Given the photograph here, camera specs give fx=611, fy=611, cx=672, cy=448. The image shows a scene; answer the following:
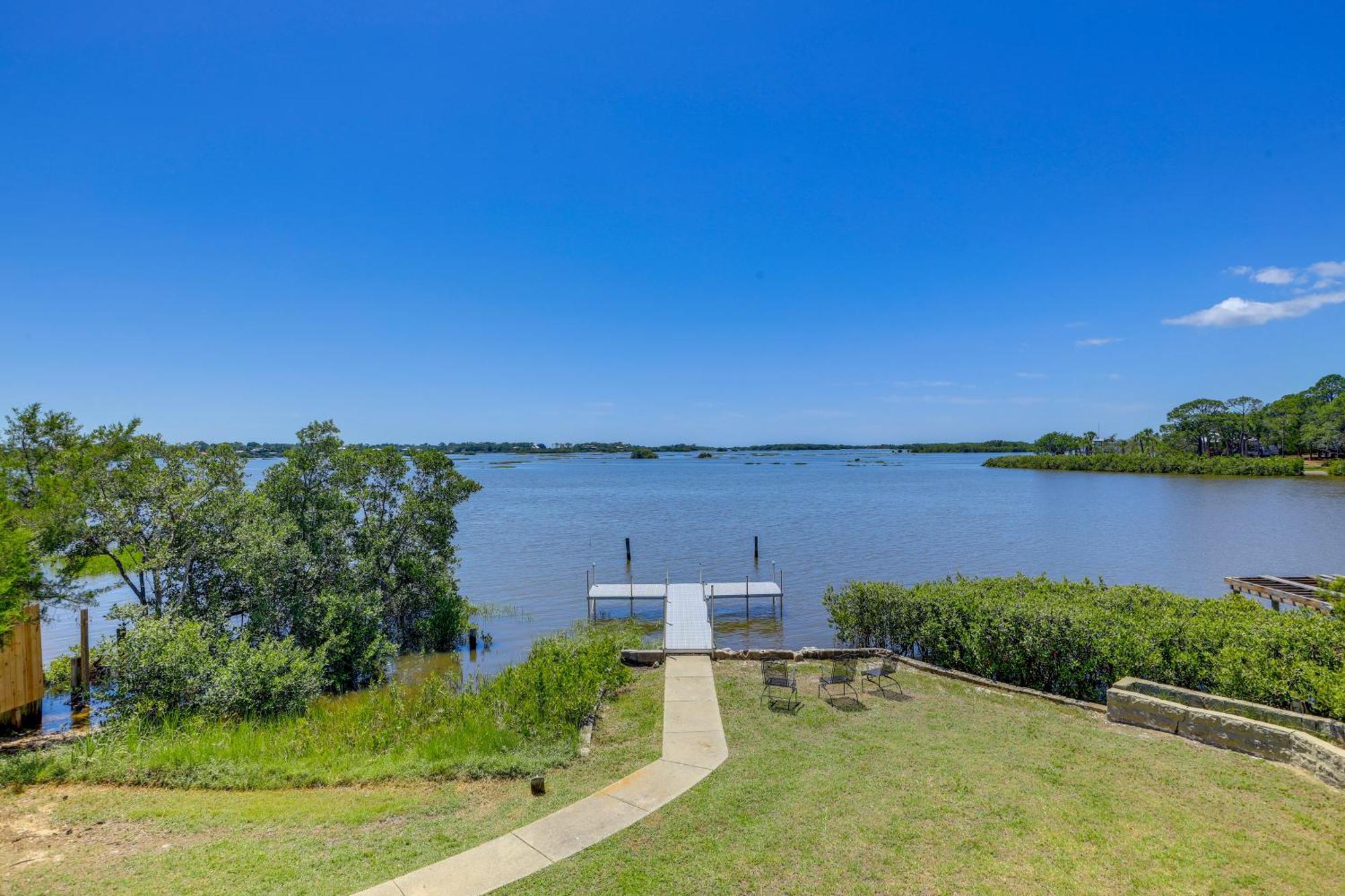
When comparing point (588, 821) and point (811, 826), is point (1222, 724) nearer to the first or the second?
point (811, 826)

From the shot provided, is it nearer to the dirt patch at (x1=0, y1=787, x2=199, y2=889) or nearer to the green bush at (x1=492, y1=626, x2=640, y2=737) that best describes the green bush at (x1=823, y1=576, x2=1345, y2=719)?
the green bush at (x1=492, y1=626, x2=640, y2=737)

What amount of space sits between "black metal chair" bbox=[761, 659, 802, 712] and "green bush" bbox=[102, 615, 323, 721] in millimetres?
9749

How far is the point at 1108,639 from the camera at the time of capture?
454 inches

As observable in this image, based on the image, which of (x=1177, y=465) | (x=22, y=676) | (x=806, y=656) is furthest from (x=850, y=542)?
(x=1177, y=465)

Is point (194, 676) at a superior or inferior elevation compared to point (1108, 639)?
inferior

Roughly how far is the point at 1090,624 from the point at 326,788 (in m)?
13.4

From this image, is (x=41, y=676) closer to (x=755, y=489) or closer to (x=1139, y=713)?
(x=1139, y=713)

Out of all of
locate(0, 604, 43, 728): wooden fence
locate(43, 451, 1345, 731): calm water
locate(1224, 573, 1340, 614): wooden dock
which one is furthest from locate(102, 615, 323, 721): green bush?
locate(1224, 573, 1340, 614): wooden dock

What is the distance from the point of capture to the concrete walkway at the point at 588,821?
588 centimetres

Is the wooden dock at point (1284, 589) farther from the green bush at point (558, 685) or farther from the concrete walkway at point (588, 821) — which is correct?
the green bush at point (558, 685)

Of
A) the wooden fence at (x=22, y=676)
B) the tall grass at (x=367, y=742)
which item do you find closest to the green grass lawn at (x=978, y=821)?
the tall grass at (x=367, y=742)

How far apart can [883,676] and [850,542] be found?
87.1 ft

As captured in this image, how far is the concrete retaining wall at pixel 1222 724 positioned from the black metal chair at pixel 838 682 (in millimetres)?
4230

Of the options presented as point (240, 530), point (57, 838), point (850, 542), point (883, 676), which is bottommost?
point (850, 542)
